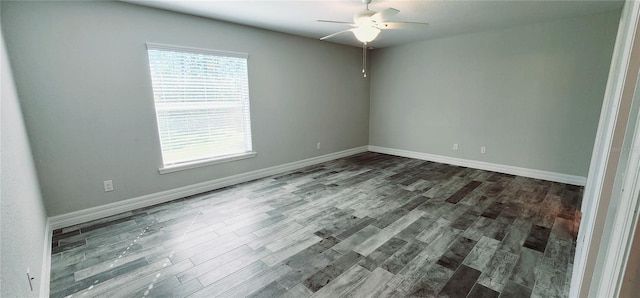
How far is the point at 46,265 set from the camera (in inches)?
79.8

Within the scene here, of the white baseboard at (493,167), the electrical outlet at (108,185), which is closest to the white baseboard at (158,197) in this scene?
the electrical outlet at (108,185)

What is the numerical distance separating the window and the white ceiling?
0.55 meters

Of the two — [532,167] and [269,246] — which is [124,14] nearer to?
[269,246]

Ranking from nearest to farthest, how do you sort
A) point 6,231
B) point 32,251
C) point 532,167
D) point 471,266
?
point 6,231 → point 32,251 → point 471,266 → point 532,167

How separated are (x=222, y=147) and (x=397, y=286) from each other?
9.72ft

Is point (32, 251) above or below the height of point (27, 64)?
below

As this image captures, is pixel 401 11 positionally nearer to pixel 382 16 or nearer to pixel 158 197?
pixel 382 16

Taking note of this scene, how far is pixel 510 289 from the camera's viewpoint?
1.80 metres

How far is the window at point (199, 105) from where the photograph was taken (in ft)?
10.5

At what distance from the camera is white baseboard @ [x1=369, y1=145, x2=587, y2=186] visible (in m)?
3.83

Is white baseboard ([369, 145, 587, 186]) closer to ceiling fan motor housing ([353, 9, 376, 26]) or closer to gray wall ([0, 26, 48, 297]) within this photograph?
ceiling fan motor housing ([353, 9, 376, 26])

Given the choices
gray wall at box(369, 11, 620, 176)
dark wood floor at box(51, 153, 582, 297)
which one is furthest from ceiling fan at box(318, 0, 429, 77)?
gray wall at box(369, 11, 620, 176)

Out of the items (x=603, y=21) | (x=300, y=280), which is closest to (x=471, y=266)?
(x=300, y=280)

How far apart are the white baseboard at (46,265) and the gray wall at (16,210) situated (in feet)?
0.17
